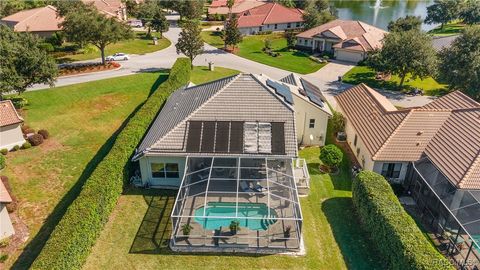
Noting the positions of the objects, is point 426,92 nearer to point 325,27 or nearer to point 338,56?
point 338,56

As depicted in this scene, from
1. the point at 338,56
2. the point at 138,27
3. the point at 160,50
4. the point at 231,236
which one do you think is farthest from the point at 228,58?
the point at 231,236

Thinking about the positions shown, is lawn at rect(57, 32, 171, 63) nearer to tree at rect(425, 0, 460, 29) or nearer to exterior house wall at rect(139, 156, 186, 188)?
exterior house wall at rect(139, 156, 186, 188)

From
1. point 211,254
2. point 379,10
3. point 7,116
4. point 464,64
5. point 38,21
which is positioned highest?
point 379,10

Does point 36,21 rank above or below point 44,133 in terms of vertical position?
above

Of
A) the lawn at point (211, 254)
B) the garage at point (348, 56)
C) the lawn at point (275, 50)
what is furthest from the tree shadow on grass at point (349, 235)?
the garage at point (348, 56)

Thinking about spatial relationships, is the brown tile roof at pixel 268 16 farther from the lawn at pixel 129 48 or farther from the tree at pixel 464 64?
the tree at pixel 464 64

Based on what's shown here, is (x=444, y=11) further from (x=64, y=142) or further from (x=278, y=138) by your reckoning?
(x=64, y=142)

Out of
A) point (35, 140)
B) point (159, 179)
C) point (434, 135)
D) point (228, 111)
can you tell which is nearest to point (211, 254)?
point (159, 179)
